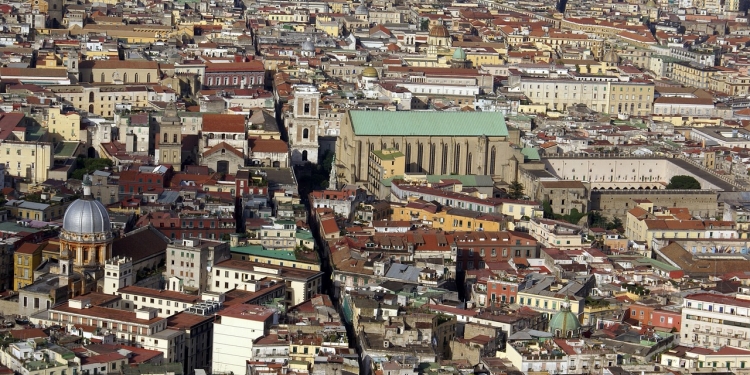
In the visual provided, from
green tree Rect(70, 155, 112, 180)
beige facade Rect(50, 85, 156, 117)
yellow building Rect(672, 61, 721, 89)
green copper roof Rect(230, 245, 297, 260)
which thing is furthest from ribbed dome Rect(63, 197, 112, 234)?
yellow building Rect(672, 61, 721, 89)

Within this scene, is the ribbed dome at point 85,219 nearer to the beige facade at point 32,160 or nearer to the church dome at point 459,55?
the beige facade at point 32,160

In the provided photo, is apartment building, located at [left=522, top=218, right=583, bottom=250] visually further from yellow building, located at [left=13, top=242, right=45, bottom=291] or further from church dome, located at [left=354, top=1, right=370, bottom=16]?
church dome, located at [left=354, top=1, right=370, bottom=16]

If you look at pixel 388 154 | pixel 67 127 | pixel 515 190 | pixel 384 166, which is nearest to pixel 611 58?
pixel 388 154

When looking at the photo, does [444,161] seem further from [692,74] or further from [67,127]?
[692,74]

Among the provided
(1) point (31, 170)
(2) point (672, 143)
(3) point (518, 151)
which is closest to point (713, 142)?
(2) point (672, 143)

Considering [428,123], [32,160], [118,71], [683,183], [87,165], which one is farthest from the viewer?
[118,71]

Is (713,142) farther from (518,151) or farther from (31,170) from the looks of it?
(31,170)
